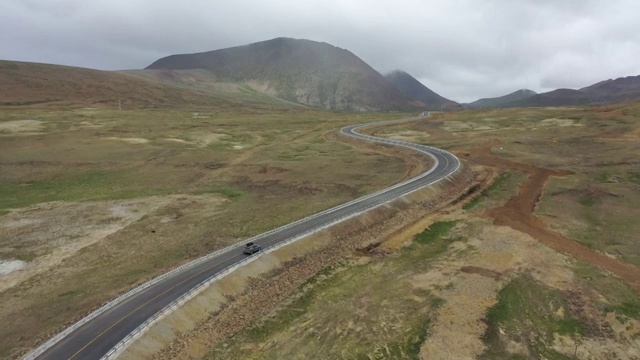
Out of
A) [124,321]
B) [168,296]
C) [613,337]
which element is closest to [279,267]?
[168,296]

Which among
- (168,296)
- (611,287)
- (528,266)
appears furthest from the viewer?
(528,266)

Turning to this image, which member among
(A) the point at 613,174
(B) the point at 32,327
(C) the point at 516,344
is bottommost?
(B) the point at 32,327

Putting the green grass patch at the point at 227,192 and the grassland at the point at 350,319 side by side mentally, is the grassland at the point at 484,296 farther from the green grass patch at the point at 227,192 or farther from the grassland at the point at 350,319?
the green grass patch at the point at 227,192

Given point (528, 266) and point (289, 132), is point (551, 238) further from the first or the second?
point (289, 132)

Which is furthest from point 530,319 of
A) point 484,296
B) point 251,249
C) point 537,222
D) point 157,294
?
point 157,294

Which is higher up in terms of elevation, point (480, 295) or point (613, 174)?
point (613, 174)

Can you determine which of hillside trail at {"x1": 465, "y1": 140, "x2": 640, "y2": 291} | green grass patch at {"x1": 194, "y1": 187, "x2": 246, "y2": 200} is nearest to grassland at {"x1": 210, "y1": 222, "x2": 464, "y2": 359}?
hillside trail at {"x1": 465, "y1": 140, "x2": 640, "y2": 291}

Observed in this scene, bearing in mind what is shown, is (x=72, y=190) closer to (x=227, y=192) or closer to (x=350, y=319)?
(x=227, y=192)

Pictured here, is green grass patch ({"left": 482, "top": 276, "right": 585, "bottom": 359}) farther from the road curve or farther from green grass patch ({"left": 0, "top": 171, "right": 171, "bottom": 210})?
green grass patch ({"left": 0, "top": 171, "right": 171, "bottom": 210})
